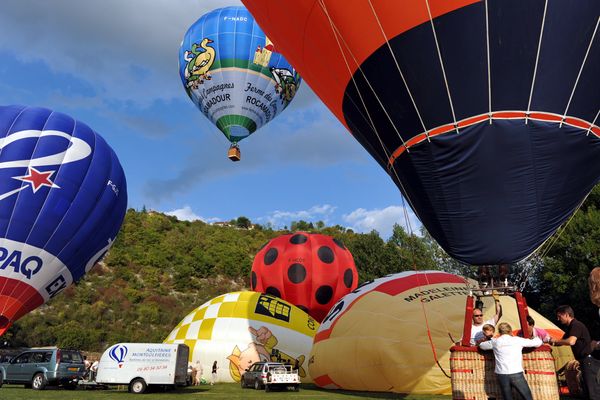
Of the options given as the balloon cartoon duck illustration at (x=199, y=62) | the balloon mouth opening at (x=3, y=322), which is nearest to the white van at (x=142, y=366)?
the balloon mouth opening at (x=3, y=322)

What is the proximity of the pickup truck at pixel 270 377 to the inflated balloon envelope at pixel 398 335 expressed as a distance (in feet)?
4.00

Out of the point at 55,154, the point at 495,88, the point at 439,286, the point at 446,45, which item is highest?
the point at 55,154

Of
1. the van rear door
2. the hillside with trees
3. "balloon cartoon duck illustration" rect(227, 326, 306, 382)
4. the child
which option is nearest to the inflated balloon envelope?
"balloon cartoon duck illustration" rect(227, 326, 306, 382)

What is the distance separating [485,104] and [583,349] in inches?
129

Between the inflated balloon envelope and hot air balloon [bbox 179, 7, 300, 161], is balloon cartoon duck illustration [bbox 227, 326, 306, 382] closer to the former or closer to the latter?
the inflated balloon envelope

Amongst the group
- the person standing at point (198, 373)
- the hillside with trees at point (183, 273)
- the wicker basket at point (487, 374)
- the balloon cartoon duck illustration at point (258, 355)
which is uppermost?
the hillside with trees at point (183, 273)

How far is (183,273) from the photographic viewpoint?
2088 inches

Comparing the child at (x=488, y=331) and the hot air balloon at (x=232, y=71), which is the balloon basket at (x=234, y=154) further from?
the child at (x=488, y=331)

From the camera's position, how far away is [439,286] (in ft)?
42.8

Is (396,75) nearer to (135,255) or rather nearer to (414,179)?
(414,179)

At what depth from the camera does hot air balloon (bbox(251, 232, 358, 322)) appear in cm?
1964

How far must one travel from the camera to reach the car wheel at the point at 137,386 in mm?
14266

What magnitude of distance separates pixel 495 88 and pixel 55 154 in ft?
44.2

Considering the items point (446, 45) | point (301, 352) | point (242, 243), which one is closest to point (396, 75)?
point (446, 45)
